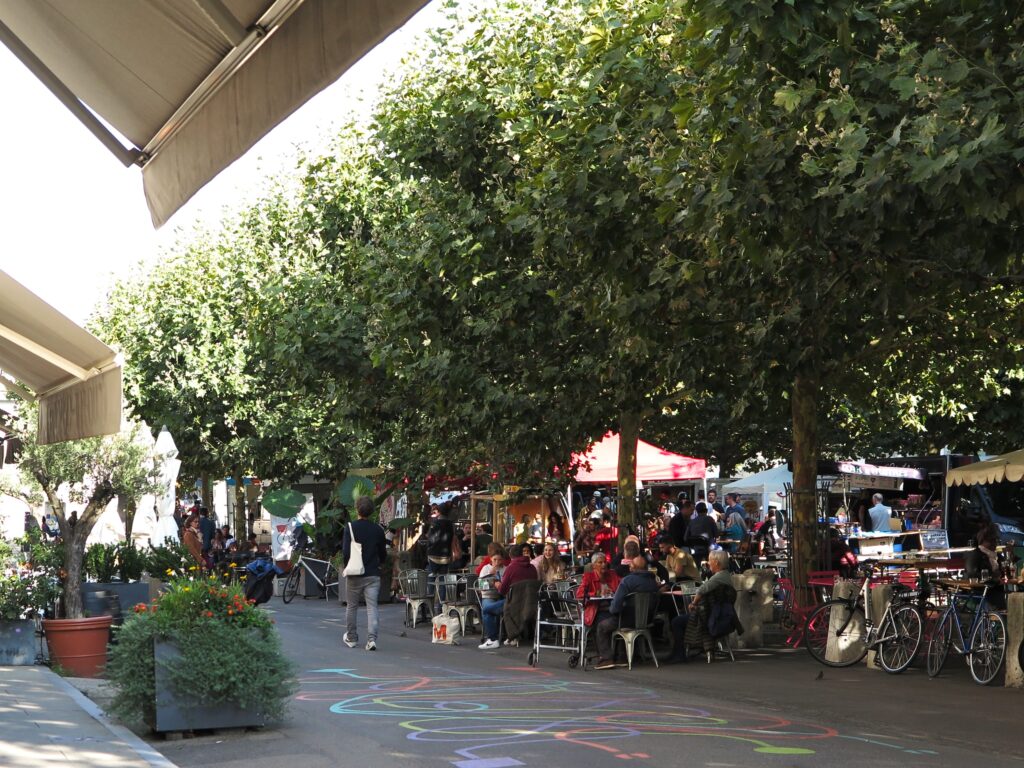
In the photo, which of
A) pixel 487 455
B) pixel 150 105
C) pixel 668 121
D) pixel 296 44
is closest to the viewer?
pixel 296 44

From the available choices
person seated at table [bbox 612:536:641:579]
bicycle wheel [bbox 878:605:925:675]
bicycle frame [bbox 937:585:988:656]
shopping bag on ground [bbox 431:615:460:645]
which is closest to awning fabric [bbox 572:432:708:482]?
shopping bag on ground [bbox 431:615:460:645]

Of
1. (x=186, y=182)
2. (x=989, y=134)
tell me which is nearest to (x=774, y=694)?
(x=989, y=134)

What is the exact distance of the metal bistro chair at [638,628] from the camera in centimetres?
1434

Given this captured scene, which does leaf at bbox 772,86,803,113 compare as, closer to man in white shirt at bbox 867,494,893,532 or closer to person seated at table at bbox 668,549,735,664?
person seated at table at bbox 668,549,735,664

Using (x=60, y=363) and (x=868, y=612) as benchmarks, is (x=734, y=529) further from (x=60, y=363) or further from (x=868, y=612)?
(x=60, y=363)

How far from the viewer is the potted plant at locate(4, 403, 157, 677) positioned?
506 inches

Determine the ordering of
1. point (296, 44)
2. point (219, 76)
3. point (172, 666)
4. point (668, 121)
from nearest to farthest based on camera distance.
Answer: point (296, 44)
point (219, 76)
point (172, 666)
point (668, 121)

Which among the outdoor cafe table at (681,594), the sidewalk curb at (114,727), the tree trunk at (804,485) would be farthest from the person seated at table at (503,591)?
the sidewalk curb at (114,727)

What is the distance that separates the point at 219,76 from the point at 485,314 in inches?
520

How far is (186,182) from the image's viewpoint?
4305 mm

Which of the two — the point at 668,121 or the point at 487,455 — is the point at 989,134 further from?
the point at 487,455

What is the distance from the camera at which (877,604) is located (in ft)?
45.8

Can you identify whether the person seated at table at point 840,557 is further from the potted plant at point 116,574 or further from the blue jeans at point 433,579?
the potted plant at point 116,574

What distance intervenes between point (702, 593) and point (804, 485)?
13.0 ft
